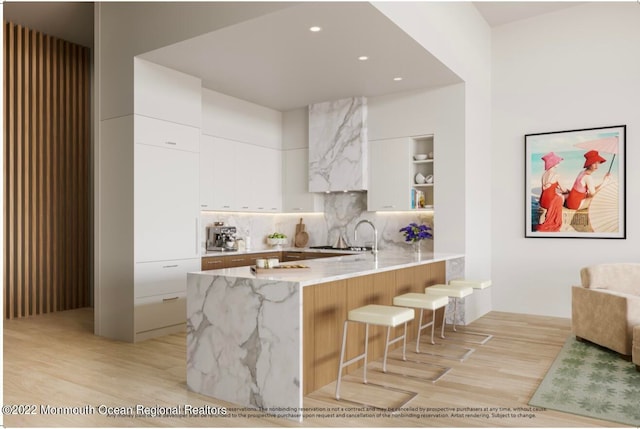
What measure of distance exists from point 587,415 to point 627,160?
3563mm

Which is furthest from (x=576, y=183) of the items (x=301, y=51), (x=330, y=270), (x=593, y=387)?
(x=330, y=270)

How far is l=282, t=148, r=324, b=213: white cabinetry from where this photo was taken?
6953mm

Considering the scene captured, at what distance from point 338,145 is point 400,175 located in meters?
0.94

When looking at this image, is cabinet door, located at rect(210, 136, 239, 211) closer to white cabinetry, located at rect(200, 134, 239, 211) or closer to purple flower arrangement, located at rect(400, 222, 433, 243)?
white cabinetry, located at rect(200, 134, 239, 211)

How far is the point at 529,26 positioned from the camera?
609 centimetres

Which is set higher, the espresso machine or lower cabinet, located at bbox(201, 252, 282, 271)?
the espresso machine

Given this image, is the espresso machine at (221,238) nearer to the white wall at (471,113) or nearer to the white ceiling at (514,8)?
the white wall at (471,113)

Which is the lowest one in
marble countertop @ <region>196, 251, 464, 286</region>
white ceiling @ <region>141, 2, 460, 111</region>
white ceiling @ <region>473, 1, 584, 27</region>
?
marble countertop @ <region>196, 251, 464, 286</region>

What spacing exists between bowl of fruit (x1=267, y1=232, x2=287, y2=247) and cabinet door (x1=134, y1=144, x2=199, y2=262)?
184 centimetres

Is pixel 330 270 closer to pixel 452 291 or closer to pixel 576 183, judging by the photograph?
pixel 452 291

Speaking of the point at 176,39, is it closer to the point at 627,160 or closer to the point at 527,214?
the point at 527,214

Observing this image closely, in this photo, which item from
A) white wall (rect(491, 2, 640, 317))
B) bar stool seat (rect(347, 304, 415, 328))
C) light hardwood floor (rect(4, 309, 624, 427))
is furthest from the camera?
white wall (rect(491, 2, 640, 317))

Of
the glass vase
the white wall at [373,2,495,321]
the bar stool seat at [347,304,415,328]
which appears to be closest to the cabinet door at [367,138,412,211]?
the glass vase

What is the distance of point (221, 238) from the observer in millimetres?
6242
